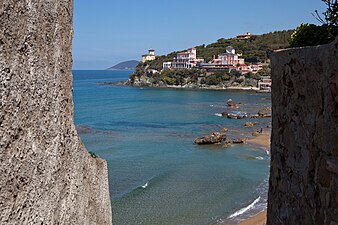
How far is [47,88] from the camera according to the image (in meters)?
2.79

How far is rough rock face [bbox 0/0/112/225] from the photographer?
2359mm

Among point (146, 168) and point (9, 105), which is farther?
point (146, 168)

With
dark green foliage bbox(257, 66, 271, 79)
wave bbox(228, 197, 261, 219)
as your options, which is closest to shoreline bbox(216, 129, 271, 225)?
wave bbox(228, 197, 261, 219)

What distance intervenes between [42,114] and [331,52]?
2.42m

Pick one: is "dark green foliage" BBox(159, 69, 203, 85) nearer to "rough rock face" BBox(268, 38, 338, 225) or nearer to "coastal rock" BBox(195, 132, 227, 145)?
"coastal rock" BBox(195, 132, 227, 145)

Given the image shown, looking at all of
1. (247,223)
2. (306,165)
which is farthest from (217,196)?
(306,165)

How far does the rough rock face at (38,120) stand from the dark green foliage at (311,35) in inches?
272

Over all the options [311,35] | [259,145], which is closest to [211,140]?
[259,145]

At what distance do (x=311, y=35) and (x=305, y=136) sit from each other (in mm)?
5751

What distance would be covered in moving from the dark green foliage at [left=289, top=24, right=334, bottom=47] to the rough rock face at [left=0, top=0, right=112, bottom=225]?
22.6 ft

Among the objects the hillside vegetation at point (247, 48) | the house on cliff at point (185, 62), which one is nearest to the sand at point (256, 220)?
the house on cliff at point (185, 62)

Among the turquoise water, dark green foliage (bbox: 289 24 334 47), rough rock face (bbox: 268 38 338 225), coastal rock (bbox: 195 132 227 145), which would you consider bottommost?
the turquoise water

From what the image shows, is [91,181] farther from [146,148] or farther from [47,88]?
[146,148]

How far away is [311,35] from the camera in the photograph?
8.85 m
